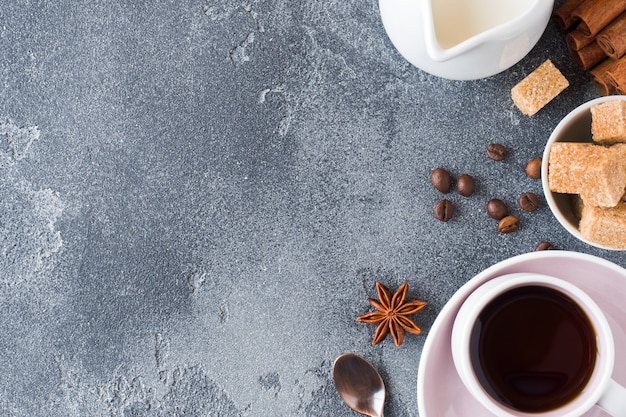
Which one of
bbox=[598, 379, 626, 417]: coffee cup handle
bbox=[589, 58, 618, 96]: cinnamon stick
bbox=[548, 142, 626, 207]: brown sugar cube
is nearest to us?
bbox=[598, 379, 626, 417]: coffee cup handle

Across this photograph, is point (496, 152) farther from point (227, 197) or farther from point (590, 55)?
point (227, 197)

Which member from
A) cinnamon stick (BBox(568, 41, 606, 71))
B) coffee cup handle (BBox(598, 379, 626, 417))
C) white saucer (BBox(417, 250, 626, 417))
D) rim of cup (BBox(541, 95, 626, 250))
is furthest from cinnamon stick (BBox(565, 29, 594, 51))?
coffee cup handle (BBox(598, 379, 626, 417))

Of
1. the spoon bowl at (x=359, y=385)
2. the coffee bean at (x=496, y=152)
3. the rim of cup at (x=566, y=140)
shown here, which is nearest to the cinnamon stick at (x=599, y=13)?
the rim of cup at (x=566, y=140)

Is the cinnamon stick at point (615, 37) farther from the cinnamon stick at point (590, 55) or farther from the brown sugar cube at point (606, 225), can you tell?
the brown sugar cube at point (606, 225)

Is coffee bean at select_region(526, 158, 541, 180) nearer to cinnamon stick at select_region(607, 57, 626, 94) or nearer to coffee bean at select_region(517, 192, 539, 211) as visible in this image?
coffee bean at select_region(517, 192, 539, 211)

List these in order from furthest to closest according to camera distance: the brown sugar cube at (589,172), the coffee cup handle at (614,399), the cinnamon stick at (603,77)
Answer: the cinnamon stick at (603,77), the brown sugar cube at (589,172), the coffee cup handle at (614,399)

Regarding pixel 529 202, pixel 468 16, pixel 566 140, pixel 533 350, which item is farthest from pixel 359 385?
pixel 468 16

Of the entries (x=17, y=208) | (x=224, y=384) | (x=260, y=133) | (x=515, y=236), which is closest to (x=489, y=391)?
(x=515, y=236)
